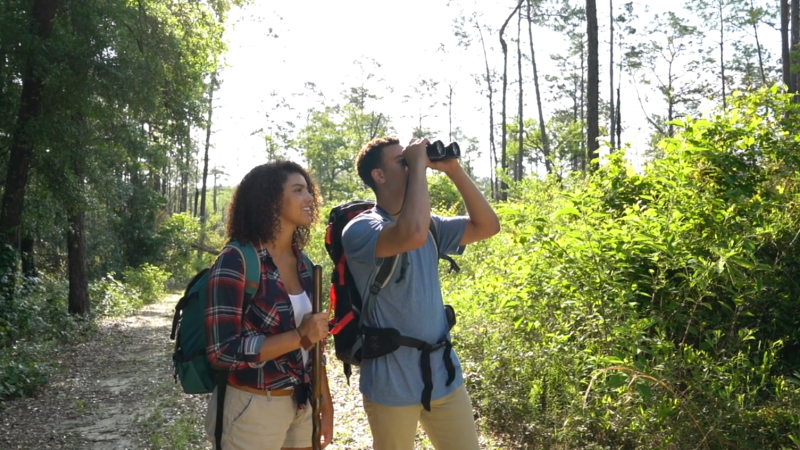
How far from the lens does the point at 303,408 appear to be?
2.76m

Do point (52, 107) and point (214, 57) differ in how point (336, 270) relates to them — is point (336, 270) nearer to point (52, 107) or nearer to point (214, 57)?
point (52, 107)

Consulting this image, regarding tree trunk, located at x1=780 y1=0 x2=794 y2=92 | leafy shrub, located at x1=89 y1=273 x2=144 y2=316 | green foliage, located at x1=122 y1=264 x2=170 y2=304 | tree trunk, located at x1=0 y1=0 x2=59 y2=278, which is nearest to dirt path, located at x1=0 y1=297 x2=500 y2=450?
tree trunk, located at x1=0 y1=0 x2=59 y2=278

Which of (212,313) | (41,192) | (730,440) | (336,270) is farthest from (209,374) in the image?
(41,192)

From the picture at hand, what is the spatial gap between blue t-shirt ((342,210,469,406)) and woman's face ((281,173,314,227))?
0.21m

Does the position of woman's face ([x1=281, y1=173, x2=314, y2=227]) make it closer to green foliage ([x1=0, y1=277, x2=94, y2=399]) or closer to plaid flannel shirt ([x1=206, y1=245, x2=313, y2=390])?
plaid flannel shirt ([x1=206, y1=245, x2=313, y2=390])

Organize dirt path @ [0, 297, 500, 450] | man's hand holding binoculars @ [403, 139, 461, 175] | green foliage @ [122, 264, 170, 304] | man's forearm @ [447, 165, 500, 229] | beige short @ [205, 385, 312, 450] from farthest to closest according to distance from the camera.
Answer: green foliage @ [122, 264, 170, 304] → dirt path @ [0, 297, 500, 450] → man's forearm @ [447, 165, 500, 229] → man's hand holding binoculars @ [403, 139, 461, 175] → beige short @ [205, 385, 312, 450]

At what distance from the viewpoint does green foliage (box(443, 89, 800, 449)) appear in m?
3.68

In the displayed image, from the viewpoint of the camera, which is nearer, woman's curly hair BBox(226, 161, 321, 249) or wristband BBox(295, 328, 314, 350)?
wristband BBox(295, 328, 314, 350)

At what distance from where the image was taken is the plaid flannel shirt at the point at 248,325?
2471 millimetres

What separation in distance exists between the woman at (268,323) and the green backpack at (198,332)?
1.8 inches

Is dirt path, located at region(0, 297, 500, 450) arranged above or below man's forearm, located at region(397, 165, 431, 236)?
below

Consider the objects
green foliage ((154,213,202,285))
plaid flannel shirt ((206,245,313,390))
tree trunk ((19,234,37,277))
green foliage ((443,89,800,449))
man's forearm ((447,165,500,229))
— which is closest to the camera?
plaid flannel shirt ((206,245,313,390))

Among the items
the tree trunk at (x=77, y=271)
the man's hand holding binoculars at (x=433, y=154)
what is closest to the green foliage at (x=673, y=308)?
the man's hand holding binoculars at (x=433, y=154)

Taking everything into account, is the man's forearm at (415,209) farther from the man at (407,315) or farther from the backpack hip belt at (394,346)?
the backpack hip belt at (394,346)
